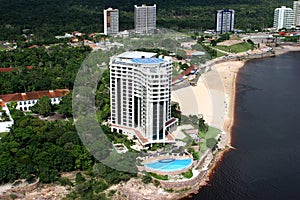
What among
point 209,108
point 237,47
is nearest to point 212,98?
point 209,108

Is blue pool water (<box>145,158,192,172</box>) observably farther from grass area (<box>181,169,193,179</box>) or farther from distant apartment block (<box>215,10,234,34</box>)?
distant apartment block (<box>215,10,234,34</box>)

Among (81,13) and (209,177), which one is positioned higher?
(81,13)

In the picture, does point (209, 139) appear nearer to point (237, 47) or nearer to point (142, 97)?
point (142, 97)

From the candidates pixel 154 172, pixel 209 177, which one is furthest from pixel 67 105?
pixel 209 177

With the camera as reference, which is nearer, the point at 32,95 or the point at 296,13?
the point at 32,95

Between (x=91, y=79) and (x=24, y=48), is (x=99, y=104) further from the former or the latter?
(x=24, y=48)

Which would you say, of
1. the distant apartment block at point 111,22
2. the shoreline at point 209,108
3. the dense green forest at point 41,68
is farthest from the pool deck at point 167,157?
the distant apartment block at point 111,22
